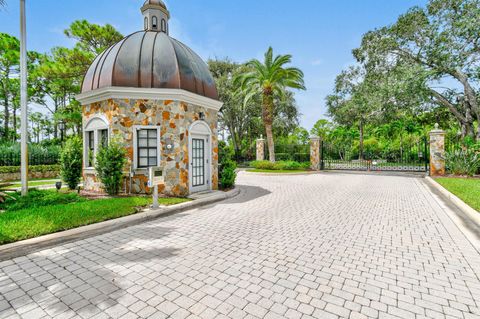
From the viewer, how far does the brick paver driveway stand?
280 centimetres

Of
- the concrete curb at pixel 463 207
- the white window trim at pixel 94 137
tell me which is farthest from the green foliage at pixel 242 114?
the concrete curb at pixel 463 207

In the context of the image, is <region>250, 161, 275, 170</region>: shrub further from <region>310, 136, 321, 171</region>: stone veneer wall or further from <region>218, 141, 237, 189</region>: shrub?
<region>218, 141, 237, 189</region>: shrub

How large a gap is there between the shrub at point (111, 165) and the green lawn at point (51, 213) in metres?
1.10

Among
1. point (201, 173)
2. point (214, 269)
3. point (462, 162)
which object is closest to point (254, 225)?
point (214, 269)

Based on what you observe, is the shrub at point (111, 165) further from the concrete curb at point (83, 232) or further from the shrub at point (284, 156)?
the shrub at point (284, 156)

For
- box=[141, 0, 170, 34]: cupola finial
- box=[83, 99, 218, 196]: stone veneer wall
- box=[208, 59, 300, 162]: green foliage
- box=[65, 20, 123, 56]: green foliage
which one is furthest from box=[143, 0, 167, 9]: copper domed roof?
box=[208, 59, 300, 162]: green foliage

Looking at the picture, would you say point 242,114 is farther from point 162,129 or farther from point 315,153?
point 162,129

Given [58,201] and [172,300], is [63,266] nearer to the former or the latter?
[172,300]

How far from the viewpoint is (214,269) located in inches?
147

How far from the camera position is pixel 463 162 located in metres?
14.1

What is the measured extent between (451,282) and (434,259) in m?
0.82

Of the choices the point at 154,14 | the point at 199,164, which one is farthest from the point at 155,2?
the point at 199,164

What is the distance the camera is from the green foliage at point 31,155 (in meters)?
15.8

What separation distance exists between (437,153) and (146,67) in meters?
16.8
